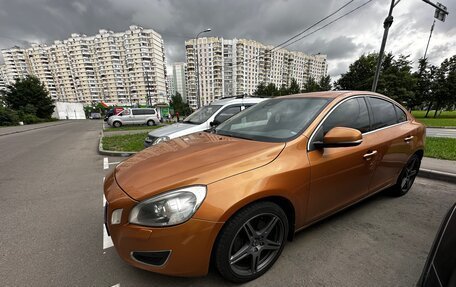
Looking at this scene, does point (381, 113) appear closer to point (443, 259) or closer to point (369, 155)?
point (369, 155)

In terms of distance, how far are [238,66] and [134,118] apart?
2284 inches

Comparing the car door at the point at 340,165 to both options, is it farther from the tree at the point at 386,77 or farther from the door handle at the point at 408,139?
the tree at the point at 386,77

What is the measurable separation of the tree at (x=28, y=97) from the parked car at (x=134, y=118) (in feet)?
81.0

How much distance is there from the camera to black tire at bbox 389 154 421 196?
3.12m

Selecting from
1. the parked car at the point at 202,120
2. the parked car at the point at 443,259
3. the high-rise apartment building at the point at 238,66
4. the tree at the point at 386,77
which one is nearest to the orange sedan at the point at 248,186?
the parked car at the point at 443,259

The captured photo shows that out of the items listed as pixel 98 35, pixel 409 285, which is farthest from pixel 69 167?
pixel 98 35

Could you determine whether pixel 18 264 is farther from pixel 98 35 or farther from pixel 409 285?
pixel 98 35

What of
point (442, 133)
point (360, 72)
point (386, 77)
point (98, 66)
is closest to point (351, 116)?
point (442, 133)

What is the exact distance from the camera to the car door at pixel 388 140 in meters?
2.53

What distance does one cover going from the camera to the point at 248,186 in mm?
1535

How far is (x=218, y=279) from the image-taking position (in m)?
1.79

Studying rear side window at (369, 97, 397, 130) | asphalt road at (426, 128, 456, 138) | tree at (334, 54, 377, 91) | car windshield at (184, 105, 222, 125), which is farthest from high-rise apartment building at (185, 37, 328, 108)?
rear side window at (369, 97, 397, 130)

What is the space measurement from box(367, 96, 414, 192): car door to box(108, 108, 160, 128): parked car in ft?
64.8

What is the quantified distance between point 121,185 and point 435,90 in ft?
143
